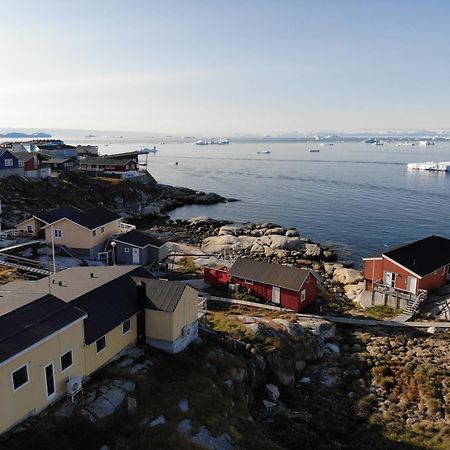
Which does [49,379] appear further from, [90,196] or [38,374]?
[90,196]

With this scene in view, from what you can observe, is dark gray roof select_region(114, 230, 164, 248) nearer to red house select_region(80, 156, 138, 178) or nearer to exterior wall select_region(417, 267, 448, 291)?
exterior wall select_region(417, 267, 448, 291)

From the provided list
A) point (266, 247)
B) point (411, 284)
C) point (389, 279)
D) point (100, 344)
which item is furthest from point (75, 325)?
point (266, 247)

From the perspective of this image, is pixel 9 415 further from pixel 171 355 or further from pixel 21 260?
pixel 21 260

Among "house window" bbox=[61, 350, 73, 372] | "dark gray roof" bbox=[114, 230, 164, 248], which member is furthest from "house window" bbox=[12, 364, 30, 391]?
"dark gray roof" bbox=[114, 230, 164, 248]

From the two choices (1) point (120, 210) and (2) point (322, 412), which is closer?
(2) point (322, 412)

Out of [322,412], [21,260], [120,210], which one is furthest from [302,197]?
[322,412]

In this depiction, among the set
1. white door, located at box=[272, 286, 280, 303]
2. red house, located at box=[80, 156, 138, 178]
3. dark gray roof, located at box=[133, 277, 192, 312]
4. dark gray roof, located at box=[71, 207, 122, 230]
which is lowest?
white door, located at box=[272, 286, 280, 303]
